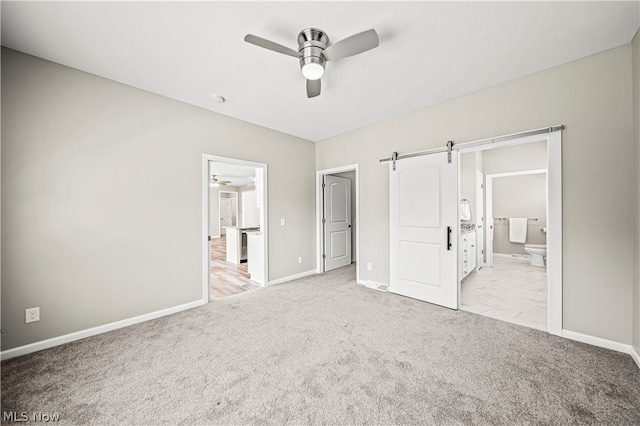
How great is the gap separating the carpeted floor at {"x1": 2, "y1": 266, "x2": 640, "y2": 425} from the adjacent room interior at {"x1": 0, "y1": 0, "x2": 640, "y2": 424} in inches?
0.7

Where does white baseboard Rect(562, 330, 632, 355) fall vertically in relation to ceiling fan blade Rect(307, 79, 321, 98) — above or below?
below

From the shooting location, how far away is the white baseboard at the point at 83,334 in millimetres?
2078

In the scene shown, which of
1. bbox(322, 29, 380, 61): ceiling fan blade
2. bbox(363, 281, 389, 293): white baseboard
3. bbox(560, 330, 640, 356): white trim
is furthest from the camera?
bbox(363, 281, 389, 293): white baseboard

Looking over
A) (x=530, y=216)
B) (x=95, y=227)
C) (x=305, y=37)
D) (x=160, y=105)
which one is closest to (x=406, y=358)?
(x=305, y=37)

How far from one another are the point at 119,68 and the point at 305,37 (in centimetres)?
188

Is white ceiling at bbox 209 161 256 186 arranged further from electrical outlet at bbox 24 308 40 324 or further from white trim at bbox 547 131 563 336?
white trim at bbox 547 131 563 336

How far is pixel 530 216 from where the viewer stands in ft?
20.0

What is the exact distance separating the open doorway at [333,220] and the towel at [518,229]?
4.15 metres

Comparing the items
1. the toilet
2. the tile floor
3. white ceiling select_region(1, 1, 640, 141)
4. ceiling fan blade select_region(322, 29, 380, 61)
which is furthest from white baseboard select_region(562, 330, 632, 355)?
the toilet

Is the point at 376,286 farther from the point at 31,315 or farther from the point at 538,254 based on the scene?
the point at 538,254

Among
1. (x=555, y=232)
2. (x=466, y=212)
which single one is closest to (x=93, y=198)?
(x=555, y=232)

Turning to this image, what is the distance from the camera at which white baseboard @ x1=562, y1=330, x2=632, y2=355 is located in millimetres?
2061

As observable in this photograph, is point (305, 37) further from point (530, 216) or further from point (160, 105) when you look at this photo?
point (530, 216)

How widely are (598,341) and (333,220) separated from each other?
374cm
